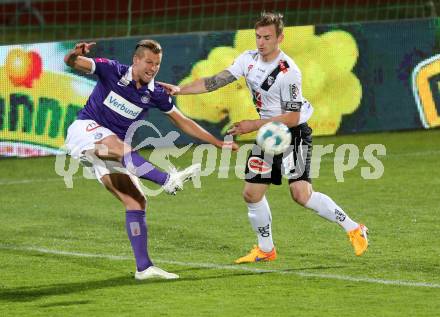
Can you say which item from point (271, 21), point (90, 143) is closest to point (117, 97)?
point (90, 143)

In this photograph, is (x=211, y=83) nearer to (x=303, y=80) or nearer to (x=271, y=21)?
(x=271, y=21)

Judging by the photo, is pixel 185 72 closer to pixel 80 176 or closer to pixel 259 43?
pixel 80 176

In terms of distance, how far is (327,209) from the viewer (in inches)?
379

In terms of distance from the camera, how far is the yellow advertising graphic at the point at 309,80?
1709 cm

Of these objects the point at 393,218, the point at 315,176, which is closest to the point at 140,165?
the point at 393,218

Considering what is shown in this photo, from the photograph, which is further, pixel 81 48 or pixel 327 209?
pixel 327 209

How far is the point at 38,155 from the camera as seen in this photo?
54.2 ft

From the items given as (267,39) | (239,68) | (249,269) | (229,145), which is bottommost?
(249,269)

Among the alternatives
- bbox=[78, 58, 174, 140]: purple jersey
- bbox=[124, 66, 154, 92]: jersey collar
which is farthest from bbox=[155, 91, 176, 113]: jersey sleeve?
bbox=[124, 66, 154, 92]: jersey collar

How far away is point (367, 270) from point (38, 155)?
8.29 m

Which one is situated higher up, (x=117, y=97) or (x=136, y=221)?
(x=117, y=97)

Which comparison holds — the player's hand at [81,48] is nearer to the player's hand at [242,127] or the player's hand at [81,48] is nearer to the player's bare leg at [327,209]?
the player's hand at [242,127]

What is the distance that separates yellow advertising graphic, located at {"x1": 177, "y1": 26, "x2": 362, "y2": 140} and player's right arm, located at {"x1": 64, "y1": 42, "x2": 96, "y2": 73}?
7957 mm

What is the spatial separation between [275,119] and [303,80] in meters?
8.21
